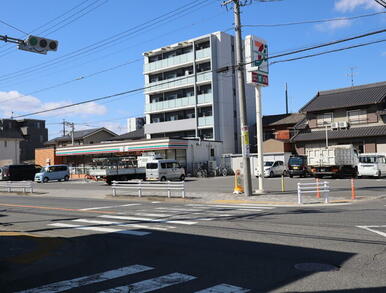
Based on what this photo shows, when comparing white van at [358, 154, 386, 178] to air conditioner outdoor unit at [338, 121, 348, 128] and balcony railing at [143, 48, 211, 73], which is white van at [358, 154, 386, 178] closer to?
air conditioner outdoor unit at [338, 121, 348, 128]

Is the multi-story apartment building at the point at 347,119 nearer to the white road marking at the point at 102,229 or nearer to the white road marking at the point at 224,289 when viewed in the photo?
the white road marking at the point at 102,229

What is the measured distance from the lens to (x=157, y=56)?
6006 cm

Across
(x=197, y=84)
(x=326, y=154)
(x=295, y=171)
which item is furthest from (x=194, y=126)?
(x=326, y=154)

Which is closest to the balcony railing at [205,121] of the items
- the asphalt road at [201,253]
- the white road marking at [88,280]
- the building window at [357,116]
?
the building window at [357,116]

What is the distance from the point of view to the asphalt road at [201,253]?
5539mm

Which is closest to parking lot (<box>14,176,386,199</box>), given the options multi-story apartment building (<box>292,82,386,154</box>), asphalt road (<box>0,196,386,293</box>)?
asphalt road (<box>0,196,386,293</box>)

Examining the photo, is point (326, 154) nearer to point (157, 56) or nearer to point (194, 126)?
point (194, 126)

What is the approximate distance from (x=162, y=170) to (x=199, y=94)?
71.8 ft

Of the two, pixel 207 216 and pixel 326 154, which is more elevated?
pixel 326 154

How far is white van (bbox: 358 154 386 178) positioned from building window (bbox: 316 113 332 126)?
35.3 feet

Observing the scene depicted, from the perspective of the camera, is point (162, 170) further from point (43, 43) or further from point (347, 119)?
point (43, 43)

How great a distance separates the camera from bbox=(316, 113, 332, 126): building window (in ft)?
139

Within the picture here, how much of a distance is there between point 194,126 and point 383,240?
4591 cm

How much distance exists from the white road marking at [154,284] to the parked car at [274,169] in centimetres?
3349
